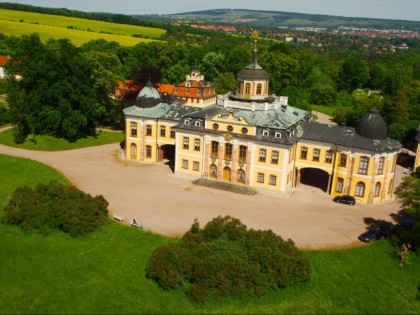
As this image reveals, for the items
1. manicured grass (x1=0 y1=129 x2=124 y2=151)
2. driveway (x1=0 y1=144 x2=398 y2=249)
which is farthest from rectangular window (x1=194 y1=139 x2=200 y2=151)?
manicured grass (x1=0 y1=129 x2=124 y2=151)

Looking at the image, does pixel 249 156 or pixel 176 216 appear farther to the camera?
pixel 249 156

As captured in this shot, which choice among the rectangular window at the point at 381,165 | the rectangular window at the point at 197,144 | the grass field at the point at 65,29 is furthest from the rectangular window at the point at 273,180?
the grass field at the point at 65,29

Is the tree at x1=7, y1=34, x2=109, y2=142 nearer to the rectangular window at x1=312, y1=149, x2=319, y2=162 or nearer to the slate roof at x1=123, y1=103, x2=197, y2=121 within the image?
the slate roof at x1=123, y1=103, x2=197, y2=121

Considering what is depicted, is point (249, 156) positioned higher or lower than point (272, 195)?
higher

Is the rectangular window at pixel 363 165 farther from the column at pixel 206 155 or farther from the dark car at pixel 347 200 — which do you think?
the column at pixel 206 155

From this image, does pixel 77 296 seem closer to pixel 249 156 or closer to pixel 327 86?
pixel 249 156

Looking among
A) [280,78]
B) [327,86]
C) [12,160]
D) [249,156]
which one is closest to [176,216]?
[249,156]

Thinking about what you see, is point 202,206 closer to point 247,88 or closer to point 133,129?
point 247,88
